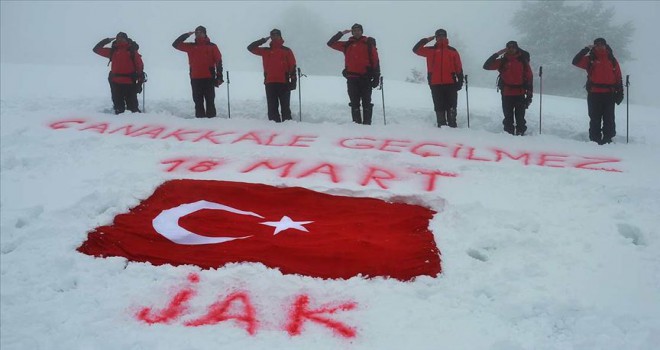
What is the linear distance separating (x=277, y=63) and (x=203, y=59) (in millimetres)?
1521

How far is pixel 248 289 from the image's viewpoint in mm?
5008

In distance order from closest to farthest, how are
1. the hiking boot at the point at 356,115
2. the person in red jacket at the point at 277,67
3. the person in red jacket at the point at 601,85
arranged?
the person in red jacket at the point at 601,85 < the person in red jacket at the point at 277,67 < the hiking boot at the point at 356,115

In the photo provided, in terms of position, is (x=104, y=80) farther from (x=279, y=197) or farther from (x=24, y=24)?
(x=24, y=24)

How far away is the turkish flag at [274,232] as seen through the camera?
17.7 ft

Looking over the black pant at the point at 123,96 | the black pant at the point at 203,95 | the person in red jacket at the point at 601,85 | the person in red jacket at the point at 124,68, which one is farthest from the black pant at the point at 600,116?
the black pant at the point at 123,96

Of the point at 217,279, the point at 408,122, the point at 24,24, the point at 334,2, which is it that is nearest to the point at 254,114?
the point at 408,122

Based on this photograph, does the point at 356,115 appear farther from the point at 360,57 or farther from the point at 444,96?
the point at 444,96

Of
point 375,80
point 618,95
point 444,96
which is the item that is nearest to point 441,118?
point 444,96

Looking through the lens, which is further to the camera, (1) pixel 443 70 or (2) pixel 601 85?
(1) pixel 443 70

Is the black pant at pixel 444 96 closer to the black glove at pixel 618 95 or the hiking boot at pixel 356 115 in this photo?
the hiking boot at pixel 356 115

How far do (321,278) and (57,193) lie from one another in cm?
397

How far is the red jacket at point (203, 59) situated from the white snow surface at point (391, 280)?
1.08 m

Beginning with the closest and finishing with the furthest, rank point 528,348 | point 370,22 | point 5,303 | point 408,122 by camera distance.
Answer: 1. point 528,348
2. point 5,303
3. point 408,122
4. point 370,22

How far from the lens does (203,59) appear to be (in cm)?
1107
